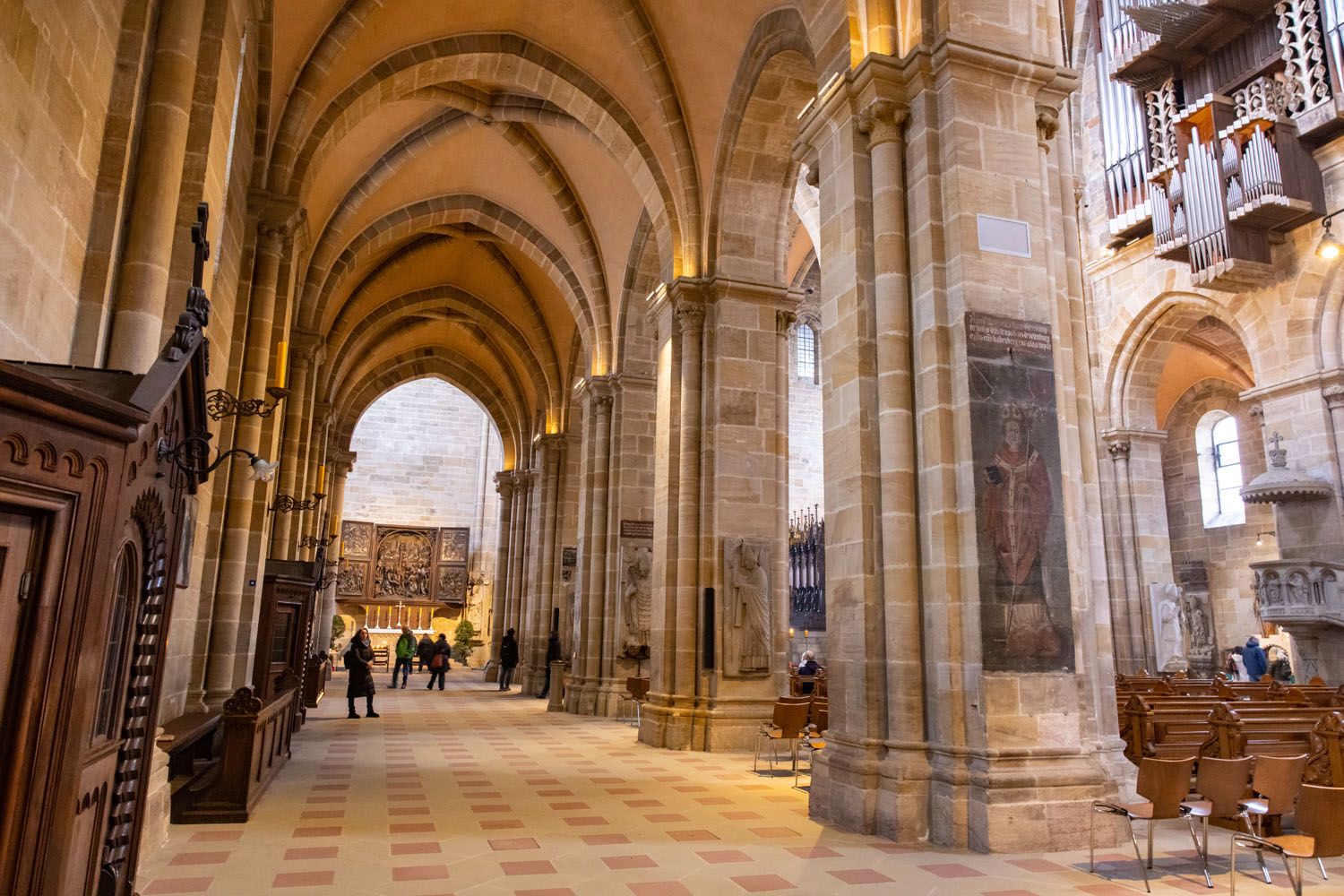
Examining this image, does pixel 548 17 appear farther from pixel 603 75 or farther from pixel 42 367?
pixel 42 367

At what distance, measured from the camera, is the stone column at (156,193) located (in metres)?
5.15

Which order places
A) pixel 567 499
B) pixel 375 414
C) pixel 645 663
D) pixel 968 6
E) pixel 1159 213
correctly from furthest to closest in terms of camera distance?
1. pixel 375 414
2. pixel 567 499
3. pixel 1159 213
4. pixel 645 663
5. pixel 968 6

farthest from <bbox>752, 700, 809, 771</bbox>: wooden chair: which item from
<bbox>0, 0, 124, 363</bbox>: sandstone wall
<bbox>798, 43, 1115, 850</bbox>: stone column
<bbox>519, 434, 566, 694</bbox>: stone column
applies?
<bbox>519, 434, 566, 694</bbox>: stone column

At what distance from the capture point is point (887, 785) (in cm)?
640

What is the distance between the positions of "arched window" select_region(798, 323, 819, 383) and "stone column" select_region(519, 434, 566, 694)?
10580 millimetres

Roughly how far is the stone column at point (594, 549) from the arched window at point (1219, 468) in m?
15.5

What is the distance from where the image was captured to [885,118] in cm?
736

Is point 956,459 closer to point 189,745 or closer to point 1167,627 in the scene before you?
point 189,745

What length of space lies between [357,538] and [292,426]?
1887cm

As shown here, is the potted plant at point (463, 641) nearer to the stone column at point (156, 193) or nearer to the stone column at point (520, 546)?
the stone column at point (520, 546)

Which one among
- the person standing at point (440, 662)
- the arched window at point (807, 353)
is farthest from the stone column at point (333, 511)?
the arched window at point (807, 353)

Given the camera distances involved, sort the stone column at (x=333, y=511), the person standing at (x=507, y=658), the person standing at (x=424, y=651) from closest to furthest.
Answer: the person standing at (x=507, y=658)
the person standing at (x=424, y=651)
the stone column at (x=333, y=511)

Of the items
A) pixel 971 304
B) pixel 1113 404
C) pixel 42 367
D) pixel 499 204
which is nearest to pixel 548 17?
pixel 499 204

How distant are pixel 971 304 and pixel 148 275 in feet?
18.0
